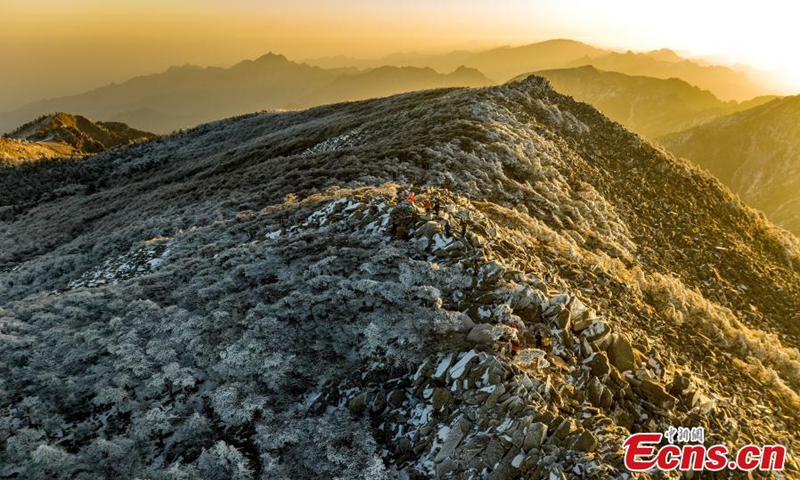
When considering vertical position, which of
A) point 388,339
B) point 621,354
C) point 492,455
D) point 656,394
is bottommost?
point 656,394

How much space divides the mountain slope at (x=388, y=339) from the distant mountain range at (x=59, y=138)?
56962mm

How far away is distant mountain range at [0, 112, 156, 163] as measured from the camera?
67.8 meters

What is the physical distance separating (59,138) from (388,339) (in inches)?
4380

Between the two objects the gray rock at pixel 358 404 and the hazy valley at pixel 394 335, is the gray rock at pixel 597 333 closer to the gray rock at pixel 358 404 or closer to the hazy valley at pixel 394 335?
A: the hazy valley at pixel 394 335

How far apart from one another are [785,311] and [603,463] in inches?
911

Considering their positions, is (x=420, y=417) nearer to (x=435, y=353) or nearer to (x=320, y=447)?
(x=435, y=353)

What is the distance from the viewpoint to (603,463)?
8.12m

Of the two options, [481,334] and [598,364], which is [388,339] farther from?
[598,364]

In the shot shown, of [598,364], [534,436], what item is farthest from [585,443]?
[598,364]

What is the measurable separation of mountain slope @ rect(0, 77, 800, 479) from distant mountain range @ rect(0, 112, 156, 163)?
57.0 m

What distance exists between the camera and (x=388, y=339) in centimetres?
1130

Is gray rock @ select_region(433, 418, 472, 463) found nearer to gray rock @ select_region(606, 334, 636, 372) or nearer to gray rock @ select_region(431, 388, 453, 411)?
gray rock @ select_region(431, 388, 453, 411)

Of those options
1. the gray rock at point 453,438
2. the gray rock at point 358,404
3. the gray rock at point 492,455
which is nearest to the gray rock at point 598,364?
the gray rock at point 492,455

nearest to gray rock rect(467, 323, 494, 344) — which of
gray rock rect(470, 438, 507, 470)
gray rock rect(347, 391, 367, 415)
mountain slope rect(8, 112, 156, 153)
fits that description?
gray rock rect(470, 438, 507, 470)
